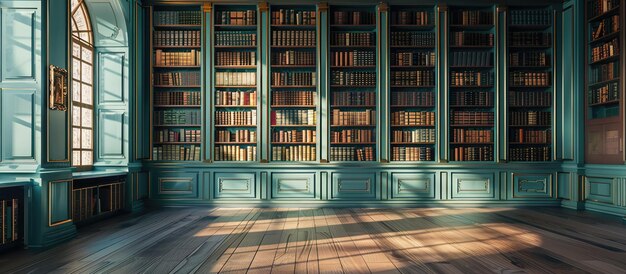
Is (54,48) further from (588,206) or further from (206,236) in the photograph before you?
(588,206)

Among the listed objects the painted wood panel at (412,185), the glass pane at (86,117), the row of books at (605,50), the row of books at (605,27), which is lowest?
the painted wood panel at (412,185)

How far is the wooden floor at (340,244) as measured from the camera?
134 inches

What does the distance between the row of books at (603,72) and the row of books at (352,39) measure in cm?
336

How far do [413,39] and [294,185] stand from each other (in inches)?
120

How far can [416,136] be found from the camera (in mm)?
7180

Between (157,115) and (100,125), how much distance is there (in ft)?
2.95

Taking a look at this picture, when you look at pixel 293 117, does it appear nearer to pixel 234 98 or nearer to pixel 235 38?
pixel 234 98

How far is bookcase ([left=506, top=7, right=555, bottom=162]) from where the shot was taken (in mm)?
7152

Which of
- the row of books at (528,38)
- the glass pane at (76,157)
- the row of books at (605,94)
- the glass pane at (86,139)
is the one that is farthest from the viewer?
the row of books at (528,38)

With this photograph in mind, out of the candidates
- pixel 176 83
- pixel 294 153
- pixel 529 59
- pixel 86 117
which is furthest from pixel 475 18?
pixel 86 117

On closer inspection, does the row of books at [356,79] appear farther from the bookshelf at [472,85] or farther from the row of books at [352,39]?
the bookshelf at [472,85]

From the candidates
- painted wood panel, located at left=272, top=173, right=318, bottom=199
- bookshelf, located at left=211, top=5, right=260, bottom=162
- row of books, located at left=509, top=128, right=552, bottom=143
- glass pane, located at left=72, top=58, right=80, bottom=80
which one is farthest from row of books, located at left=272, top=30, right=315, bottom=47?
row of books, located at left=509, top=128, right=552, bottom=143

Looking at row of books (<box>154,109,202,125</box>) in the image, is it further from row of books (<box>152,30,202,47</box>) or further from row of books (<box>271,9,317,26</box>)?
row of books (<box>271,9,317,26</box>)

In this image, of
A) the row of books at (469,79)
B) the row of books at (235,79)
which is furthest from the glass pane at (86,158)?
the row of books at (469,79)
